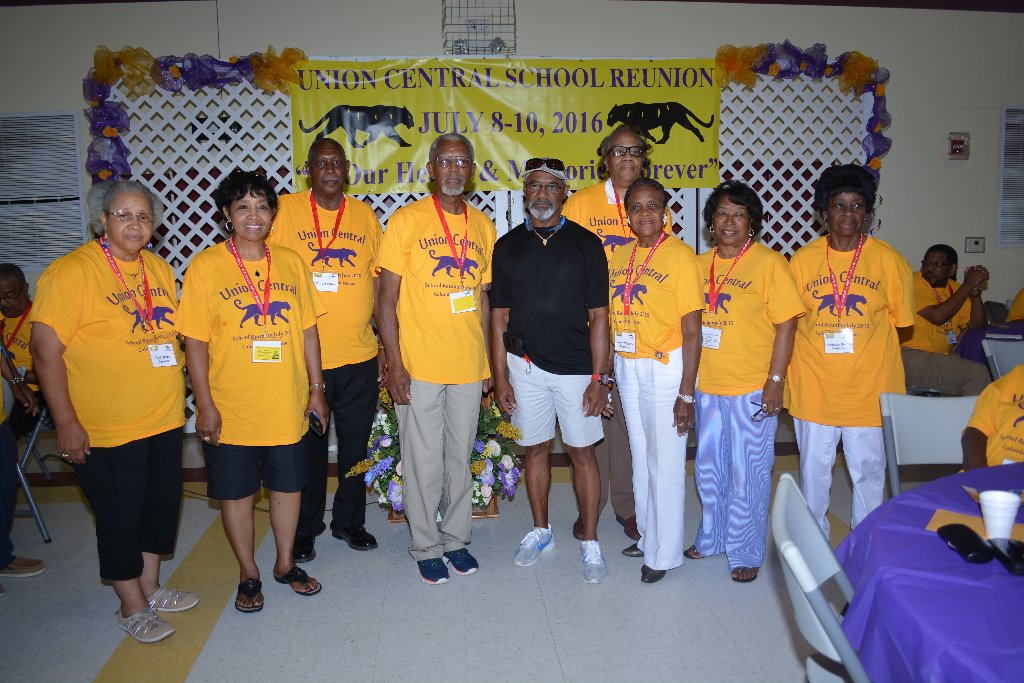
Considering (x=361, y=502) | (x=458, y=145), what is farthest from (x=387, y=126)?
(x=361, y=502)

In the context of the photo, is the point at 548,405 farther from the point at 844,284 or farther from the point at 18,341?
the point at 18,341

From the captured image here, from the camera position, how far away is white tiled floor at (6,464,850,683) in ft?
8.27

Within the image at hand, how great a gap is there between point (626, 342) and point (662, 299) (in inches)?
9.0

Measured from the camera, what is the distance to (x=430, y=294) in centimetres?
303

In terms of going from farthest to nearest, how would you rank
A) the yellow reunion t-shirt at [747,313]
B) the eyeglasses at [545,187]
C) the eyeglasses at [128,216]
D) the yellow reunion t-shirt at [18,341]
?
the yellow reunion t-shirt at [18,341]
the eyeglasses at [545,187]
the yellow reunion t-shirt at [747,313]
the eyeglasses at [128,216]

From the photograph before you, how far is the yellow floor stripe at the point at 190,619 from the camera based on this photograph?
8.34ft

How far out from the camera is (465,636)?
272cm

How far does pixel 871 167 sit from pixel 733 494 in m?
3.52

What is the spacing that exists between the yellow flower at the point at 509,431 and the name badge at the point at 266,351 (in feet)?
3.79

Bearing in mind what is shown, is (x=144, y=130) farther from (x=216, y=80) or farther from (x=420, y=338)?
(x=420, y=338)

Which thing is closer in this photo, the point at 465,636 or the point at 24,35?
the point at 465,636

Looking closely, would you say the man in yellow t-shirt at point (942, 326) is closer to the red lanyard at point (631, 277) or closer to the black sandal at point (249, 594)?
the red lanyard at point (631, 277)

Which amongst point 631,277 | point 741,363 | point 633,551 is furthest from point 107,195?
point 633,551

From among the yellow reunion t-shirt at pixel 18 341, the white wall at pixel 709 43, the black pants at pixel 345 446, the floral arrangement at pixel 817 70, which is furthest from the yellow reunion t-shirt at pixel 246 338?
the floral arrangement at pixel 817 70
